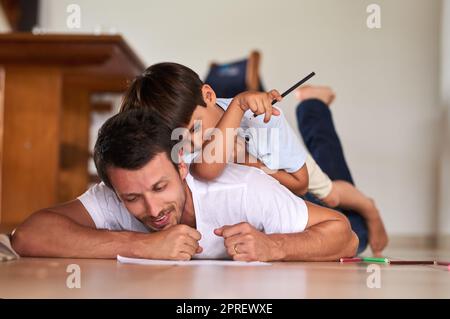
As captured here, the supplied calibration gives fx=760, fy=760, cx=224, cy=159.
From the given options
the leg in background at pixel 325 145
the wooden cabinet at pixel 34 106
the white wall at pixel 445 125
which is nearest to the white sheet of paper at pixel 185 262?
the leg in background at pixel 325 145

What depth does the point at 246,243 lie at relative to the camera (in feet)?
3.07

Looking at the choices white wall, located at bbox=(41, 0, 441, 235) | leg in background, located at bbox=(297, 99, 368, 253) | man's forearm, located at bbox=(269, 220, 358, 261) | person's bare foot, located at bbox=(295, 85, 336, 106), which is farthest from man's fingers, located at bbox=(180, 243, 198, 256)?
white wall, located at bbox=(41, 0, 441, 235)

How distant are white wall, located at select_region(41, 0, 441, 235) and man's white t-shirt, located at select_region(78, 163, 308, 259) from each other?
1.61 metres

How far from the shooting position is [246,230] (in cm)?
93

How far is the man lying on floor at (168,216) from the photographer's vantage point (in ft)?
2.98

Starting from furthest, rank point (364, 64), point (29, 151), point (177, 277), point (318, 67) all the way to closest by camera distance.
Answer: point (318, 67) → point (364, 64) → point (29, 151) → point (177, 277)

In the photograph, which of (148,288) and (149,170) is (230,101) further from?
(148,288)

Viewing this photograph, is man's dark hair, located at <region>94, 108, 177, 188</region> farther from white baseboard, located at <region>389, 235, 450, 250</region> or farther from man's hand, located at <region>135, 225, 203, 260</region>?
white baseboard, located at <region>389, 235, 450, 250</region>

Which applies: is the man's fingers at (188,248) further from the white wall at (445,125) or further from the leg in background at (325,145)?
the white wall at (445,125)

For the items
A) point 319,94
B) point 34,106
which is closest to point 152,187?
point 319,94

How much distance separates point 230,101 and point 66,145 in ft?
5.78

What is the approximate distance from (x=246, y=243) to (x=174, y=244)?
0.09m
